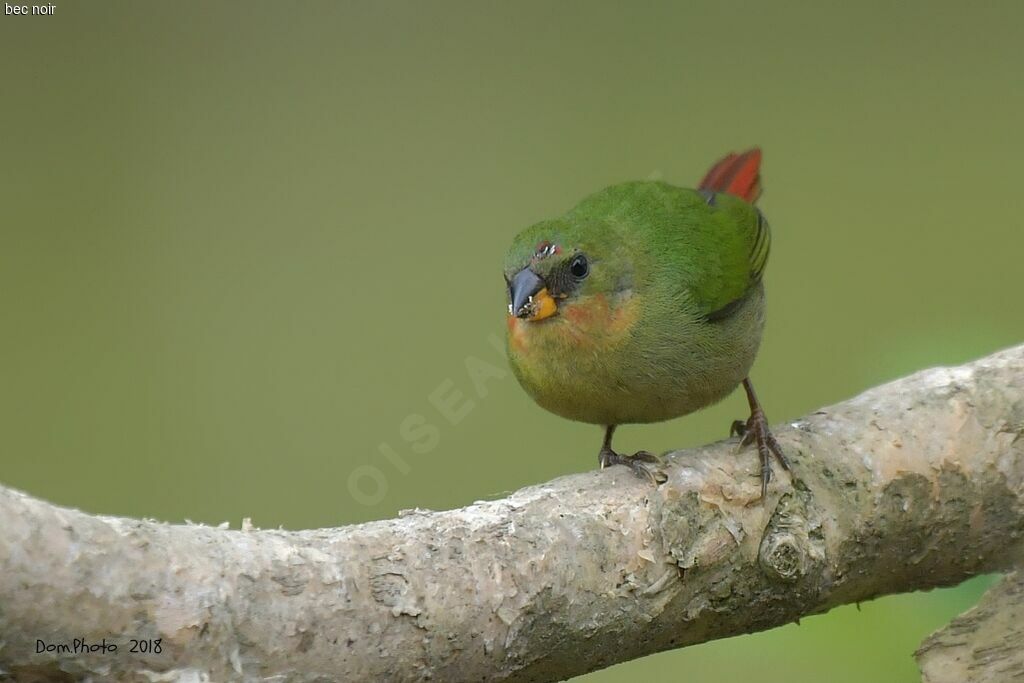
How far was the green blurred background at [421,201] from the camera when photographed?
15.6ft

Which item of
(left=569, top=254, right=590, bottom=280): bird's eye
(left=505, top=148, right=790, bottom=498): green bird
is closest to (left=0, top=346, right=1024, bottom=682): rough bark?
(left=505, top=148, right=790, bottom=498): green bird

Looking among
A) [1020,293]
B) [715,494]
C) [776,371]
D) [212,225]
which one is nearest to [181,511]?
[212,225]

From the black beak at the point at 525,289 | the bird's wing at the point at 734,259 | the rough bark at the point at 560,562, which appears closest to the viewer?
the rough bark at the point at 560,562

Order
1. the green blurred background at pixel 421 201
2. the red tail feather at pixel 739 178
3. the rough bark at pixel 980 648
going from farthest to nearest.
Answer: the green blurred background at pixel 421 201
the red tail feather at pixel 739 178
the rough bark at pixel 980 648

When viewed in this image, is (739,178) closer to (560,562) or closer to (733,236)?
(733,236)

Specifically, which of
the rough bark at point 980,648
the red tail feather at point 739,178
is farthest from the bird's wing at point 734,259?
the rough bark at point 980,648

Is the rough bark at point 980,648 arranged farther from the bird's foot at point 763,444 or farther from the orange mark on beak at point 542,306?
the orange mark on beak at point 542,306

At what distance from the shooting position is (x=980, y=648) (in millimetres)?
2371

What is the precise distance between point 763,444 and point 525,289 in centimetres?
62

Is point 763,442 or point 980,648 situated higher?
point 763,442

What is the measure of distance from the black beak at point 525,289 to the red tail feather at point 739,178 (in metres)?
1.00

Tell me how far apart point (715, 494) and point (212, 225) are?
332 cm

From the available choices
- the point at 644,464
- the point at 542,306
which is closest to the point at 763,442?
the point at 644,464

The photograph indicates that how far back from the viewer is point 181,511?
4.75m
